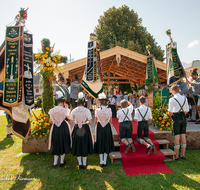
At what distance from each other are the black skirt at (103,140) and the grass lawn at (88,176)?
50 cm

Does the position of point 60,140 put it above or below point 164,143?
above

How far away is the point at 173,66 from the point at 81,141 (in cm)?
524

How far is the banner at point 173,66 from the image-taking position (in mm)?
5734

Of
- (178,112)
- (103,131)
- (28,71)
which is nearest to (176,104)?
(178,112)

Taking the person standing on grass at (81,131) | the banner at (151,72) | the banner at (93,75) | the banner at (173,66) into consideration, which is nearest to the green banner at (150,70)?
the banner at (151,72)

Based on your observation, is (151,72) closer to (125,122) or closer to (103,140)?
(125,122)

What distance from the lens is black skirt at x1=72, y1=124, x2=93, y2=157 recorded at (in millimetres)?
3303

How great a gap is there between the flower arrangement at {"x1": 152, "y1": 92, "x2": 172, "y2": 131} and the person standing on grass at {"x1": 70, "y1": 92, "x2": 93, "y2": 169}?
2833 millimetres

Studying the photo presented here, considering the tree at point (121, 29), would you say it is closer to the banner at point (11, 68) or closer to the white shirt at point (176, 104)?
the banner at point (11, 68)

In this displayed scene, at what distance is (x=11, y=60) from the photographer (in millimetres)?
3656

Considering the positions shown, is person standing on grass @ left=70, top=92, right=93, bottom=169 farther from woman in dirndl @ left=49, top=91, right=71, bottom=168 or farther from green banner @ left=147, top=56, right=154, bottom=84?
green banner @ left=147, top=56, right=154, bottom=84

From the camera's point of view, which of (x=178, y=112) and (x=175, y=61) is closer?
(x=178, y=112)

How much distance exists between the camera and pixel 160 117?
4840mm

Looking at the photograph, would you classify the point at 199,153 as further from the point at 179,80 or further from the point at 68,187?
the point at 68,187
